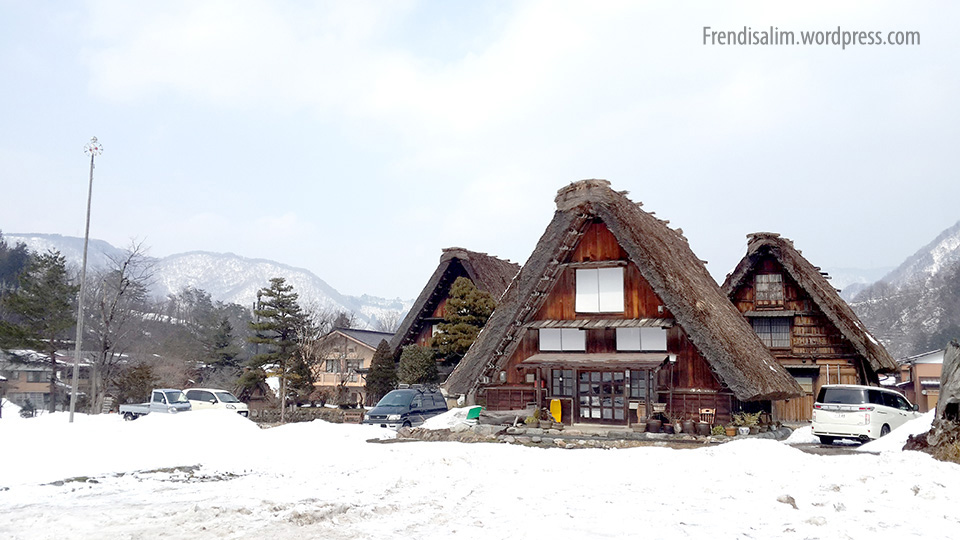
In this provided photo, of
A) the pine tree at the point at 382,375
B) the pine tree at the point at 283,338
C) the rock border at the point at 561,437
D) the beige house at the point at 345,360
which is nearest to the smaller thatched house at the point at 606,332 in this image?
the rock border at the point at 561,437

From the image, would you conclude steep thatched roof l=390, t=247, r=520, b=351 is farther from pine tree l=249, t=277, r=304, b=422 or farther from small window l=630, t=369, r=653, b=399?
small window l=630, t=369, r=653, b=399

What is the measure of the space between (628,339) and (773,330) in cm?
1008

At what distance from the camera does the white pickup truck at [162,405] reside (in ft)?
97.6

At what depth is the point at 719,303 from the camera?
26078 mm

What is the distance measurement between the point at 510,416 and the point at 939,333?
6655 centimetres

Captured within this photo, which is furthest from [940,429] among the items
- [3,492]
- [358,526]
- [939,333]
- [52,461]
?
[939,333]

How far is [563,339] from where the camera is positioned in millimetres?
24906

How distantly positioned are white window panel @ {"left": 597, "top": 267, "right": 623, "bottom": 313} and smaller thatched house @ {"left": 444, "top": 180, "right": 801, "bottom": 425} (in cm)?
3

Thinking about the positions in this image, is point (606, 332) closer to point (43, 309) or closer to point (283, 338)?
point (283, 338)

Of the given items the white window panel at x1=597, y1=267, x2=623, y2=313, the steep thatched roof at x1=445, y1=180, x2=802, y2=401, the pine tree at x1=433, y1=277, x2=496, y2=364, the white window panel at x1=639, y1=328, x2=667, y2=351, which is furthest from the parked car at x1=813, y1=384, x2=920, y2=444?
the pine tree at x1=433, y1=277, x2=496, y2=364

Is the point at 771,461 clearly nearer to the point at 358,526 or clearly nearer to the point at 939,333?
the point at 358,526

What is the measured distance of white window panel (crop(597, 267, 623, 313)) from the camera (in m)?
24.2

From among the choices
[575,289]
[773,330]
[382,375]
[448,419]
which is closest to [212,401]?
[382,375]

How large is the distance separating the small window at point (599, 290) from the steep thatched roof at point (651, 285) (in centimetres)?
101
